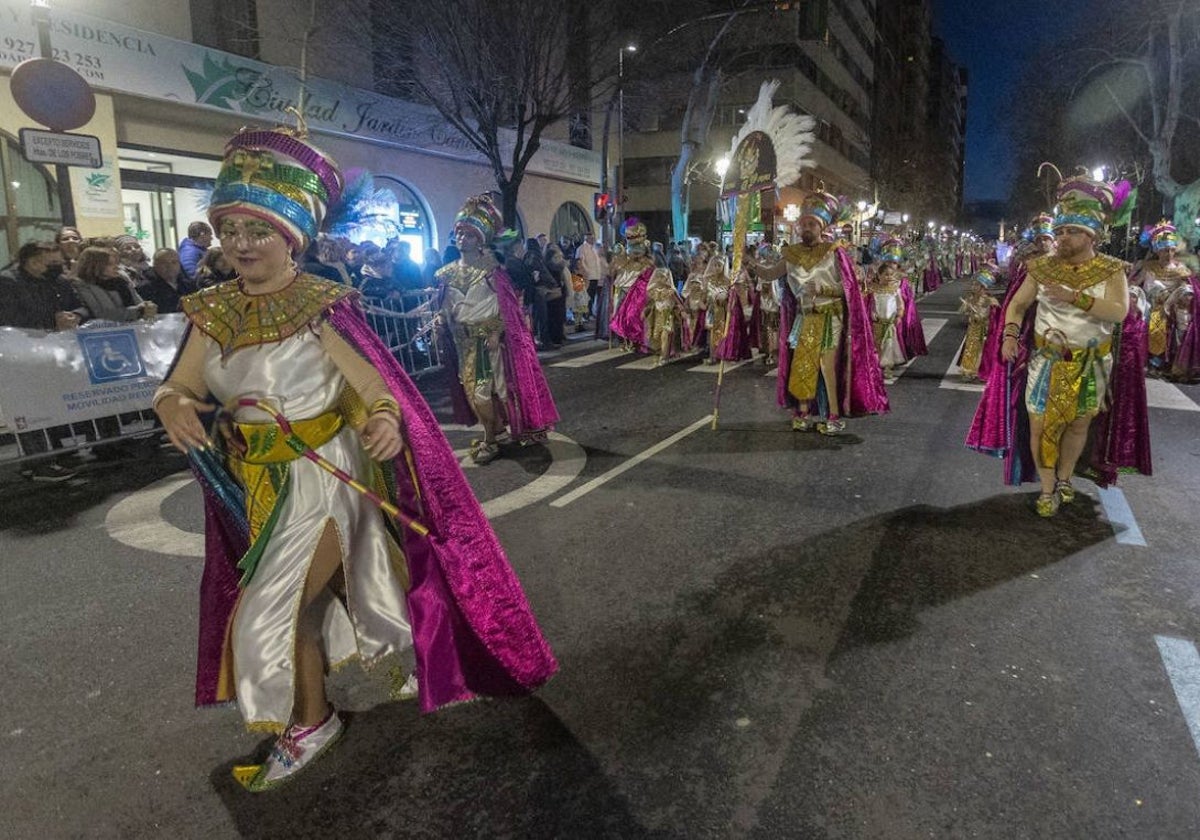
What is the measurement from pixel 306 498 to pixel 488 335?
4219 millimetres

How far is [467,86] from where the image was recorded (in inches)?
669

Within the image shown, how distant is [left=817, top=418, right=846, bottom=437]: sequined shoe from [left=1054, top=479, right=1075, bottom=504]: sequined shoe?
228cm

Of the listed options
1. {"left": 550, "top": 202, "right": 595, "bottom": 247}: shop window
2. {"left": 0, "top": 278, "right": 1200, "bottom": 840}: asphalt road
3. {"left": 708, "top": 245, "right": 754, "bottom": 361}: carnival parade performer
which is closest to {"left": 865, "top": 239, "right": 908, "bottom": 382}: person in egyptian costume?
{"left": 708, "top": 245, "right": 754, "bottom": 361}: carnival parade performer

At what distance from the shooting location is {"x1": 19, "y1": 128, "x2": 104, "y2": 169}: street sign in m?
7.54

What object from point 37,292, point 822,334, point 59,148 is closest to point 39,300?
point 37,292

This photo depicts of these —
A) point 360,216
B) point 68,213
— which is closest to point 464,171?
point 360,216

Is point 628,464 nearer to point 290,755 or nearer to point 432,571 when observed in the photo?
point 432,571

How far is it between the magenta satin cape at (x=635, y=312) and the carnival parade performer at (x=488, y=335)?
637 cm

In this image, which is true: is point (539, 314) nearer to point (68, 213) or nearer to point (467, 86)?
point (467, 86)

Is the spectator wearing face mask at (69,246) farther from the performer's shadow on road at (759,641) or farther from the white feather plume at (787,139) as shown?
the performer's shadow on road at (759,641)

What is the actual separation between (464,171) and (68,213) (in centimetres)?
1396

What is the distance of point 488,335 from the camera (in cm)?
661

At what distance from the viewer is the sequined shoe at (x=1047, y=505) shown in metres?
5.10

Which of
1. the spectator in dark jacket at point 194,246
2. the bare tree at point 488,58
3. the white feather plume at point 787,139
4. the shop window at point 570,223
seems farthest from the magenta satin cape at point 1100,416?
the shop window at point 570,223
